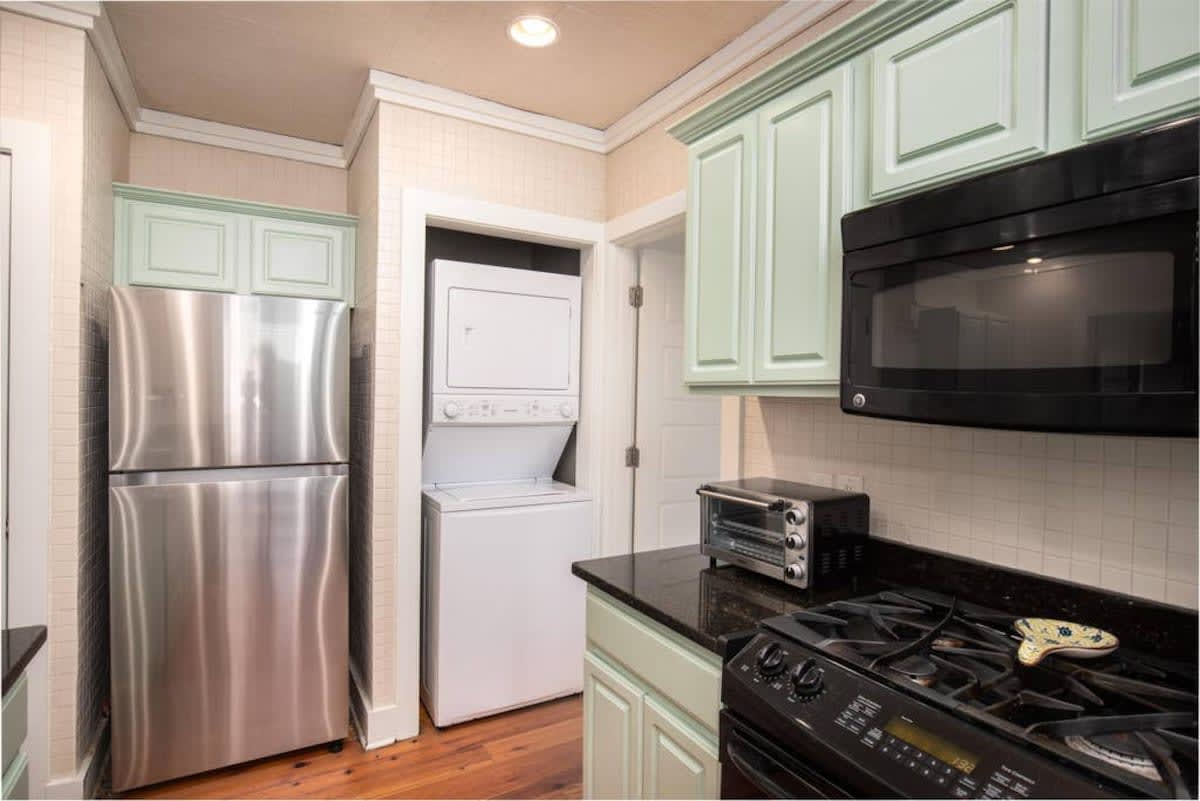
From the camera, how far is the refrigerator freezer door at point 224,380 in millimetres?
2133

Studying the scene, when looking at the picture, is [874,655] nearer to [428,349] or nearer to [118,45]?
[428,349]

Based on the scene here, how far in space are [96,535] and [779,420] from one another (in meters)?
2.35

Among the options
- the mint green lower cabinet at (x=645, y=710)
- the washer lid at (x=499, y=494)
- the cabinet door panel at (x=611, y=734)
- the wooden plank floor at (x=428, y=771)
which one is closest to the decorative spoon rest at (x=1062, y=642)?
the mint green lower cabinet at (x=645, y=710)

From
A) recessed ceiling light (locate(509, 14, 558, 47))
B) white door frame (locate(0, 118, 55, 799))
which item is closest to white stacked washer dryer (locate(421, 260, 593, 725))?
recessed ceiling light (locate(509, 14, 558, 47))

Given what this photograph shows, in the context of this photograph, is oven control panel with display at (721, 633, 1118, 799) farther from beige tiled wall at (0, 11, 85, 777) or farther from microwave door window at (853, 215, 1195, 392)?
beige tiled wall at (0, 11, 85, 777)

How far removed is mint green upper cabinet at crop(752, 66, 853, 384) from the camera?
1492 mm

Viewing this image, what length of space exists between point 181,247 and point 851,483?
2.51m

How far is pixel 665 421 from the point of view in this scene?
311 centimetres

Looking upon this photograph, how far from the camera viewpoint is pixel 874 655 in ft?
3.97

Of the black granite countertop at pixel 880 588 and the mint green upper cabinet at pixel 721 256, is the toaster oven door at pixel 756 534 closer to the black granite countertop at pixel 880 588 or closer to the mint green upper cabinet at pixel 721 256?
the black granite countertop at pixel 880 588

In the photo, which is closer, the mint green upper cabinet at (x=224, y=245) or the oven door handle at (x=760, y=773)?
the oven door handle at (x=760, y=773)

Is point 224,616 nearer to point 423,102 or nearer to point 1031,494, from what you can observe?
point 423,102

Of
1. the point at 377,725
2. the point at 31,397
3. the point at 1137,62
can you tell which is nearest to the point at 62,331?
the point at 31,397

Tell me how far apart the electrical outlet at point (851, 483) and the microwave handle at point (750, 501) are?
0.28 metres
